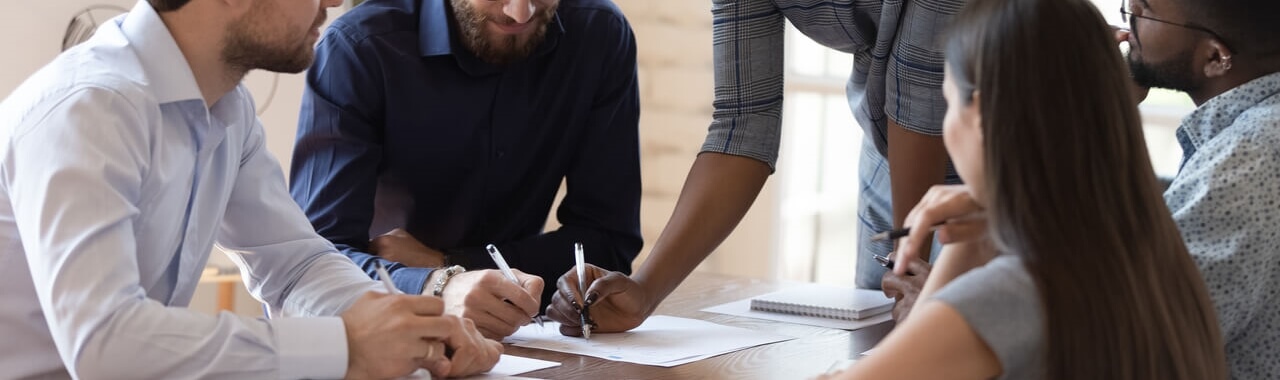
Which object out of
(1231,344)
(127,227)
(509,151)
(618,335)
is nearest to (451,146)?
(509,151)

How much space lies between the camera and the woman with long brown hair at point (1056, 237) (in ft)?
3.44

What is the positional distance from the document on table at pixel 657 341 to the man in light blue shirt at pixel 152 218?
20 cm

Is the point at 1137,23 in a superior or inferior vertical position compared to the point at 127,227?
superior

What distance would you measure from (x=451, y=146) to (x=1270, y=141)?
136cm

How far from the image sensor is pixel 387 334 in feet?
4.50

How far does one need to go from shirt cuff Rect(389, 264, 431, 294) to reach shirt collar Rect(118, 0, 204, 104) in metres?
0.55

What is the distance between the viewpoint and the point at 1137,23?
1.64 meters

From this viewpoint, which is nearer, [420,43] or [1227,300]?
[1227,300]

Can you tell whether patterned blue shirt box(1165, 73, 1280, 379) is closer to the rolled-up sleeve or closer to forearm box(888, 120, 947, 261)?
forearm box(888, 120, 947, 261)

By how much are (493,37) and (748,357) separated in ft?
2.83

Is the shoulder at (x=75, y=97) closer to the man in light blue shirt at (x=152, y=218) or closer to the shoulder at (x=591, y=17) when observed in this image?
the man in light blue shirt at (x=152, y=218)

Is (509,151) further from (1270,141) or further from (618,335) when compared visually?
(1270,141)

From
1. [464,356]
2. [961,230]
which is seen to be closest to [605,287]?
[464,356]

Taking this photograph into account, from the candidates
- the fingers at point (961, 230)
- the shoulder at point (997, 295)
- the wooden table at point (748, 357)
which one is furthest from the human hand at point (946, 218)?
the wooden table at point (748, 357)
